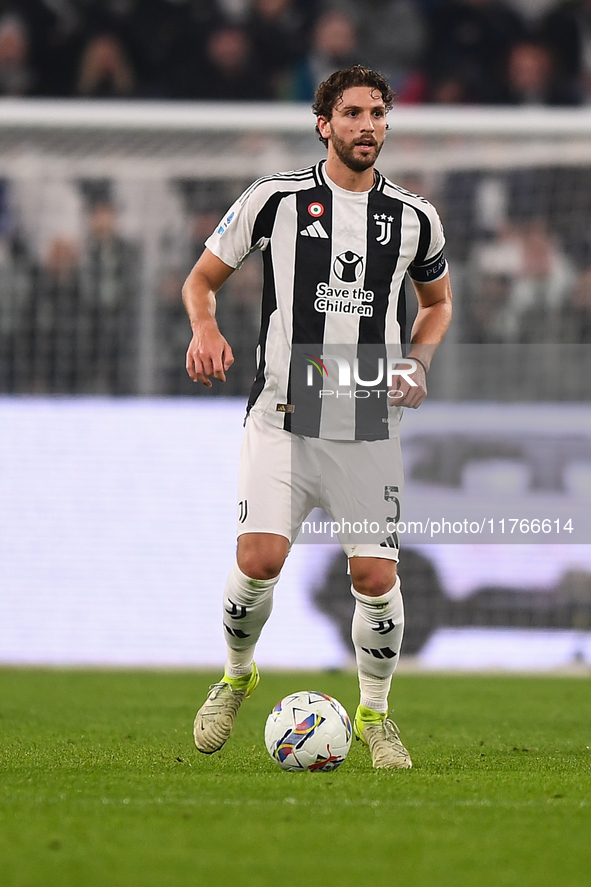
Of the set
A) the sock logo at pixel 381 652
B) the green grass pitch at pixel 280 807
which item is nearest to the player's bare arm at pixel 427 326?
the sock logo at pixel 381 652

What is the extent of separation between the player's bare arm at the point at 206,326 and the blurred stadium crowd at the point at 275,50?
8.34m

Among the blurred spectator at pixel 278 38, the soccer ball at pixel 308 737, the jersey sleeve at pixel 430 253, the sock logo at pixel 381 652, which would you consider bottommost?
the soccer ball at pixel 308 737

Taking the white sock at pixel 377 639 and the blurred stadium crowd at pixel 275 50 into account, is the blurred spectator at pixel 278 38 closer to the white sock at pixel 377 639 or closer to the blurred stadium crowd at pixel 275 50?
the blurred stadium crowd at pixel 275 50

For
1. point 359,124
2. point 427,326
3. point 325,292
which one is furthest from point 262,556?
point 359,124

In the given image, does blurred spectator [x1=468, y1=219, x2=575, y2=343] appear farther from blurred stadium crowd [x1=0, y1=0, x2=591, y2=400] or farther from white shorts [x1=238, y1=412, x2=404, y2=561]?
white shorts [x1=238, y1=412, x2=404, y2=561]

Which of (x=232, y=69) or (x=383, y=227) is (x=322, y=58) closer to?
(x=232, y=69)

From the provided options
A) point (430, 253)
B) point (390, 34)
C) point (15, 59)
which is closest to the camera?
point (430, 253)

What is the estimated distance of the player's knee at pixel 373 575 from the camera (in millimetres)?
5027

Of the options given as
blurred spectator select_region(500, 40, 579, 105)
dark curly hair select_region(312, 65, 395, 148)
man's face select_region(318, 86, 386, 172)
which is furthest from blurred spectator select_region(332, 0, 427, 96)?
man's face select_region(318, 86, 386, 172)

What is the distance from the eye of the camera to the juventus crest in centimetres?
525

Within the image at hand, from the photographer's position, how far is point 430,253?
542 cm

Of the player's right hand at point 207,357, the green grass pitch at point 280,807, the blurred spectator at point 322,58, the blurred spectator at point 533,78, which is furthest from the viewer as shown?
the blurred spectator at point 533,78

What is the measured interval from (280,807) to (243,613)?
4.35ft

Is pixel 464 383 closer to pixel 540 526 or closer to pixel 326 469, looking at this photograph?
pixel 540 526
